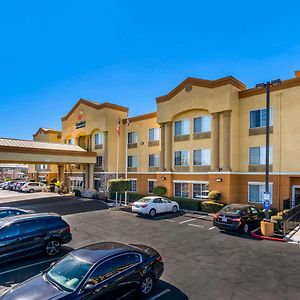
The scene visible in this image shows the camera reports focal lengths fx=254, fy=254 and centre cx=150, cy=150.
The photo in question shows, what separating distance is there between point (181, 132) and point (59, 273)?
21.3 metres

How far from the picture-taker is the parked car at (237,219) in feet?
47.7

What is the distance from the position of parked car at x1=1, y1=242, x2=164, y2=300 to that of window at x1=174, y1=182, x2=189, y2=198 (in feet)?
58.7

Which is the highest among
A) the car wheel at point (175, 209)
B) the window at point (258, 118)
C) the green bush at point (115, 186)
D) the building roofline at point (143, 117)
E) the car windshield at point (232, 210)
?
the building roofline at point (143, 117)

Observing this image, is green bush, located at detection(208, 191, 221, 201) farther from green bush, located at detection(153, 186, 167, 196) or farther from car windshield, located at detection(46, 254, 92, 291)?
car windshield, located at detection(46, 254, 92, 291)

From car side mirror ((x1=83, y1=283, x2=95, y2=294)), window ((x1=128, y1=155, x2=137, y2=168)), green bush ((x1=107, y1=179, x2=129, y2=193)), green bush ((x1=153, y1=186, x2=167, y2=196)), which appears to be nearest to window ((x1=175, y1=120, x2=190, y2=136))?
green bush ((x1=153, y1=186, x2=167, y2=196))

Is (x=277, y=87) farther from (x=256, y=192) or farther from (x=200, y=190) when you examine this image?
(x=200, y=190)

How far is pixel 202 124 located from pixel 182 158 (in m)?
4.03

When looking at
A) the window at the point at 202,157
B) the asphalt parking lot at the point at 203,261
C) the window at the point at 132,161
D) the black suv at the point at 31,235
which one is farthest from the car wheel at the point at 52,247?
the window at the point at 132,161

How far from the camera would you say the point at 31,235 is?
33.9 feet

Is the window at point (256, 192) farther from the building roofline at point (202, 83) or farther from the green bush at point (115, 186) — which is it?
the green bush at point (115, 186)

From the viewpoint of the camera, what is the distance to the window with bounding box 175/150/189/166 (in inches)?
1014

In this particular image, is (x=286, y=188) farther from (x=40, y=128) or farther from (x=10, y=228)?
(x=40, y=128)

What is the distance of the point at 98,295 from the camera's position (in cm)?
597

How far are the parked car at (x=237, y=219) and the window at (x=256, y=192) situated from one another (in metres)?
5.81
